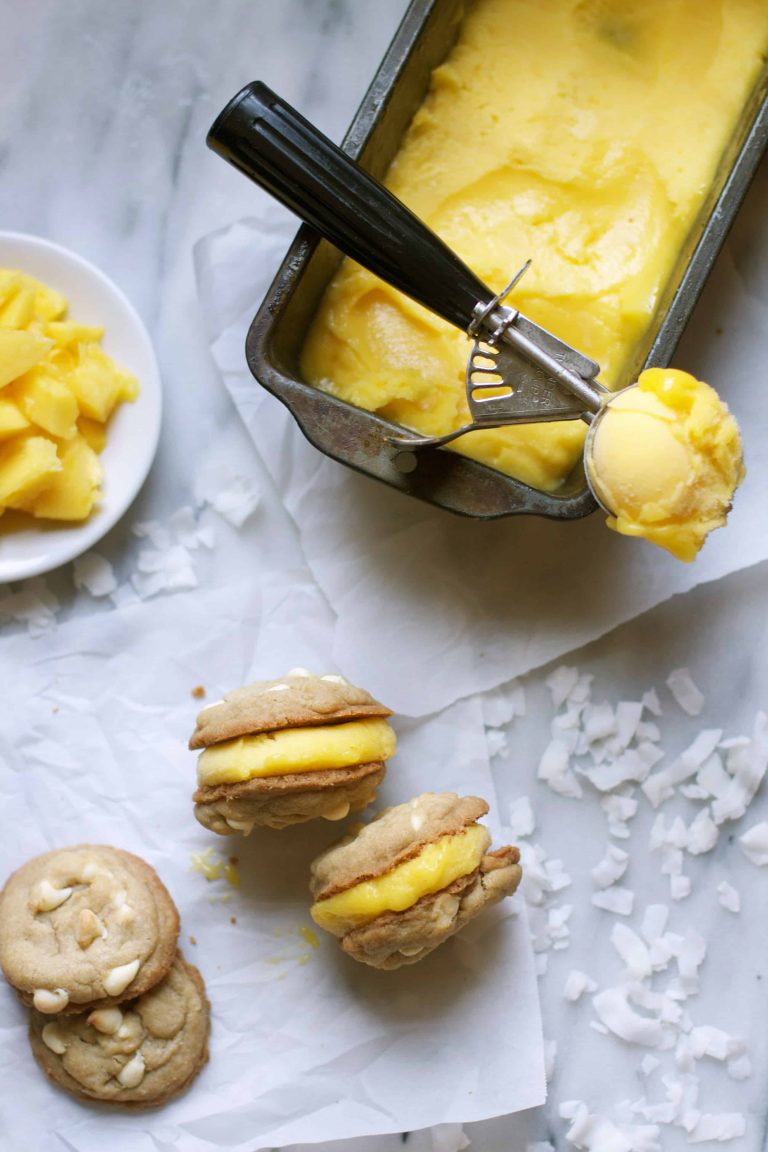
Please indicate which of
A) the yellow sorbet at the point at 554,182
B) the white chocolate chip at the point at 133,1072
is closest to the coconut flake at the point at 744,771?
the yellow sorbet at the point at 554,182

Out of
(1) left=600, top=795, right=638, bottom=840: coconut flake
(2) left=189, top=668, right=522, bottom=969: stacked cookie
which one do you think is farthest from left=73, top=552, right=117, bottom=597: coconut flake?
(1) left=600, top=795, right=638, bottom=840: coconut flake

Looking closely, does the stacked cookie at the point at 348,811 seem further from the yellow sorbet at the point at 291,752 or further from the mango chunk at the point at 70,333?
the mango chunk at the point at 70,333

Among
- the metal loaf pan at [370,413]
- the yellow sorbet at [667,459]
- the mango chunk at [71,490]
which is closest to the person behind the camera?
the yellow sorbet at [667,459]

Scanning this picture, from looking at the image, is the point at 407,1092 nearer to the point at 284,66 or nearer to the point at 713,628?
the point at 713,628

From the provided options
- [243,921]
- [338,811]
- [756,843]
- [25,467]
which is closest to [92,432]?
[25,467]

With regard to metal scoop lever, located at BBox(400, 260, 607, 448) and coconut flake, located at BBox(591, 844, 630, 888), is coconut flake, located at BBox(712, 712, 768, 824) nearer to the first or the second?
coconut flake, located at BBox(591, 844, 630, 888)
